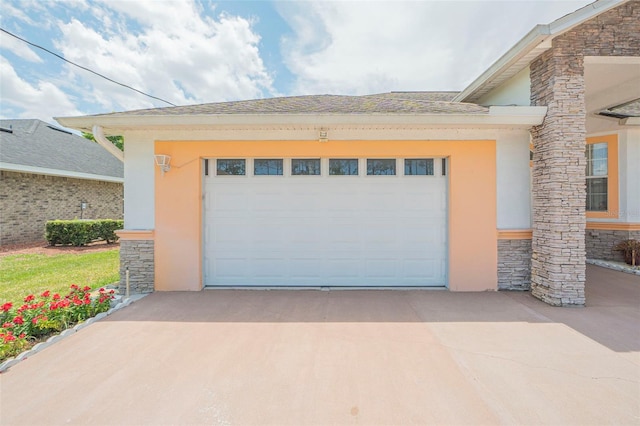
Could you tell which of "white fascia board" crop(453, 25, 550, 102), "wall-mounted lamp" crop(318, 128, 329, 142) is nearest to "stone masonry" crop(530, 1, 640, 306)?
"white fascia board" crop(453, 25, 550, 102)

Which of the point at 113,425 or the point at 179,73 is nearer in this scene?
the point at 113,425

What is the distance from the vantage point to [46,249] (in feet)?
32.6

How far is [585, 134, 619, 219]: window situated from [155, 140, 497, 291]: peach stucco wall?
5.23m

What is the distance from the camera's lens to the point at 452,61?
9719mm

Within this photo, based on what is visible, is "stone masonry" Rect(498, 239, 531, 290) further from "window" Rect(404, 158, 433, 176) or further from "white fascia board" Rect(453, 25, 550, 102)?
"white fascia board" Rect(453, 25, 550, 102)

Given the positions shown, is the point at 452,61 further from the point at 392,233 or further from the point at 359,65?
the point at 392,233

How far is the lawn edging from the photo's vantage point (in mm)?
2922

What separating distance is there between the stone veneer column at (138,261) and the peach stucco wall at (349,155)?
14 centimetres

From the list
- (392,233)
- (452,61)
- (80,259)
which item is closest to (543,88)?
(392,233)

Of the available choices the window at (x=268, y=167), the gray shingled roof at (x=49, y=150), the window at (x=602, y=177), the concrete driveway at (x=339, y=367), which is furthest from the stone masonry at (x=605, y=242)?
the gray shingled roof at (x=49, y=150)

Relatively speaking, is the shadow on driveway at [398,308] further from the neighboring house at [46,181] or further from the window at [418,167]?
the neighboring house at [46,181]

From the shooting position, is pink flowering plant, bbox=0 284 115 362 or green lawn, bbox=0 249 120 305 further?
green lawn, bbox=0 249 120 305

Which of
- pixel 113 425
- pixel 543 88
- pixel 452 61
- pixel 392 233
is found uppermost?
pixel 452 61

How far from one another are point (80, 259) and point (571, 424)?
428 inches
